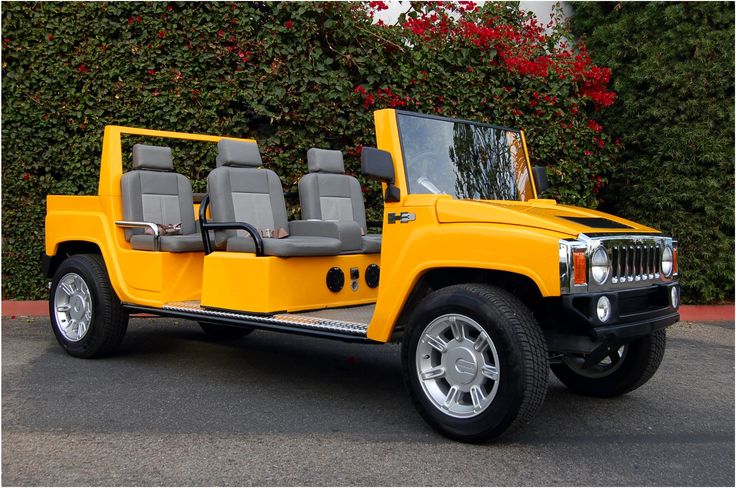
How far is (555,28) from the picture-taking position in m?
10.1

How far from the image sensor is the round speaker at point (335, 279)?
5613 millimetres

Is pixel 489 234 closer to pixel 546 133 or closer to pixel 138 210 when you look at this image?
pixel 138 210

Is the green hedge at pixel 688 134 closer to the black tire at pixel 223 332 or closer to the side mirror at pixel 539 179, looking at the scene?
the side mirror at pixel 539 179

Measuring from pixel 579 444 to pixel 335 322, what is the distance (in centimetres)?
172

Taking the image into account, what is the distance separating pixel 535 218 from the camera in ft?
13.4

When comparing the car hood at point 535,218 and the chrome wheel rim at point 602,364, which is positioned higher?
the car hood at point 535,218

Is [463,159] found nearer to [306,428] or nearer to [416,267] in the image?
[416,267]

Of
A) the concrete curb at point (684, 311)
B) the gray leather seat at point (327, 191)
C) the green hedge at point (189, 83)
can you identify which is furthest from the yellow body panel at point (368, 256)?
the concrete curb at point (684, 311)

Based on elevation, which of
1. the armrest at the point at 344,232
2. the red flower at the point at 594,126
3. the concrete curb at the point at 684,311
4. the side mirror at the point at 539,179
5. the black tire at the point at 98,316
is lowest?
the concrete curb at the point at 684,311

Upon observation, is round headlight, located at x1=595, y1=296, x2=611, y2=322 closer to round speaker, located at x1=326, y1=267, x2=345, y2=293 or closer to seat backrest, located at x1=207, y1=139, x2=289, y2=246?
round speaker, located at x1=326, y1=267, x2=345, y2=293

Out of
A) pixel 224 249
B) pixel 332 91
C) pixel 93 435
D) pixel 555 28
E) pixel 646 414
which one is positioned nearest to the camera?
pixel 93 435

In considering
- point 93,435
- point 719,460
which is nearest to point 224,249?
point 93,435

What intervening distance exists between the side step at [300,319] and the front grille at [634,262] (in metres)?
1.56

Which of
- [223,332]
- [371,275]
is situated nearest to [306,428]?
[371,275]
